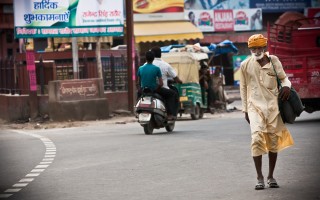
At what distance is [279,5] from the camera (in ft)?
190

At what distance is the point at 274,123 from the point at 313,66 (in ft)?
36.2

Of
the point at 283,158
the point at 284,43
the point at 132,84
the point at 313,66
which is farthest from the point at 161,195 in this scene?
the point at 132,84

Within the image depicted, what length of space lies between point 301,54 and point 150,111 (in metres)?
5.27

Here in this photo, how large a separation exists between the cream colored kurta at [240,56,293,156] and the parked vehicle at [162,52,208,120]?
1604cm

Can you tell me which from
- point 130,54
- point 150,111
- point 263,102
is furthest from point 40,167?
point 130,54

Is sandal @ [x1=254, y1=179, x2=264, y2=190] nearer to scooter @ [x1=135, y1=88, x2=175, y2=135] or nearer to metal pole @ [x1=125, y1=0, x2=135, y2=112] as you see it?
scooter @ [x1=135, y1=88, x2=175, y2=135]

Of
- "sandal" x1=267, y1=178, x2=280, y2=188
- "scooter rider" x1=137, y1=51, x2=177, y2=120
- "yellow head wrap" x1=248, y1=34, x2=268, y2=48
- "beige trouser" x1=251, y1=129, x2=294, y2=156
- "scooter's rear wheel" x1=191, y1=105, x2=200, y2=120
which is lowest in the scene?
"scooter's rear wheel" x1=191, y1=105, x2=200, y2=120

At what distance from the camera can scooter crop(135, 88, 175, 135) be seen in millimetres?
18922

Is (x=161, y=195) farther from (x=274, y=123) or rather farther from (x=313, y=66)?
(x=313, y=66)

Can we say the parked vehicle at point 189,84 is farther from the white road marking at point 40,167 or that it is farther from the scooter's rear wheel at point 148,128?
the white road marking at point 40,167

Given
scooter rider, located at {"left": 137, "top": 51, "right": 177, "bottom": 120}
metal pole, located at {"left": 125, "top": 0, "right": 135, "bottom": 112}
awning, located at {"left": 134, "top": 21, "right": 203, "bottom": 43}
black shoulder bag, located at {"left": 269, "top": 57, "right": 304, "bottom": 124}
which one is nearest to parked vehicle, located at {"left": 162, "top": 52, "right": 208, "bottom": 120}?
metal pole, located at {"left": 125, "top": 0, "right": 135, "bottom": 112}

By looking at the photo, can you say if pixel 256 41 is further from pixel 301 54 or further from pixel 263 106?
pixel 301 54

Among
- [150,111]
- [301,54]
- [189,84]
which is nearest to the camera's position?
[150,111]

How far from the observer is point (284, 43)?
22.6 m
